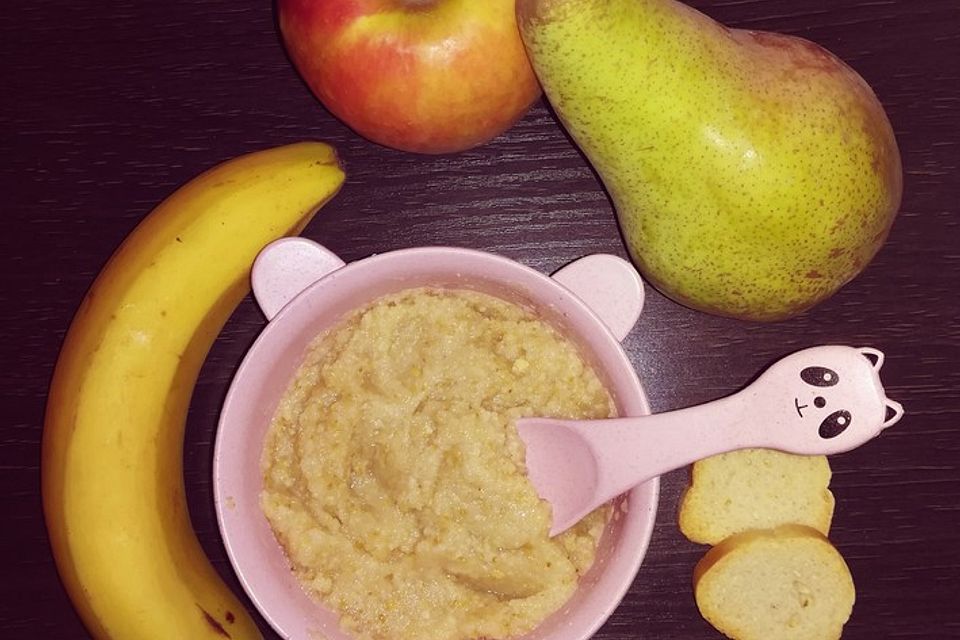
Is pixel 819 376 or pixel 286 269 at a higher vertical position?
pixel 286 269

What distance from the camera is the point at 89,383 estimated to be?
2.94ft

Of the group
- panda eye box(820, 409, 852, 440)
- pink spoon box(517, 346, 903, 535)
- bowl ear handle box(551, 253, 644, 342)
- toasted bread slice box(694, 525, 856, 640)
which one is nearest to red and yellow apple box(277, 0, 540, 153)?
bowl ear handle box(551, 253, 644, 342)

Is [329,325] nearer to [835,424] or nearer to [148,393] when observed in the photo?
[148,393]

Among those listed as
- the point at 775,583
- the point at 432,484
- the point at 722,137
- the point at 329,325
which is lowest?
the point at 775,583

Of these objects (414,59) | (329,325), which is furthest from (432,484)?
(414,59)

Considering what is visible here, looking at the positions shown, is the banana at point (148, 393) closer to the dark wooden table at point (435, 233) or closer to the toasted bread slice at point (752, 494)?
the dark wooden table at point (435, 233)

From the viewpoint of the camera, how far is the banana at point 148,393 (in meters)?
0.89

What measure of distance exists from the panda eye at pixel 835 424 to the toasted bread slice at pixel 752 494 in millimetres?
135

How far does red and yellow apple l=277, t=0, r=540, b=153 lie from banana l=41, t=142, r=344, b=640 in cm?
10

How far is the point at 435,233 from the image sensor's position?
103 cm

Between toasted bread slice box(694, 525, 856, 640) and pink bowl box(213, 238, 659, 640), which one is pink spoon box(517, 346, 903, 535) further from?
toasted bread slice box(694, 525, 856, 640)

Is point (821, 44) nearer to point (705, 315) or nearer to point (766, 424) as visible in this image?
point (705, 315)

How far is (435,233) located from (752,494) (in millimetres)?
447

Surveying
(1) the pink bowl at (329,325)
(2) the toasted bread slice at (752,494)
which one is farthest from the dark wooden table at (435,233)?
(1) the pink bowl at (329,325)
